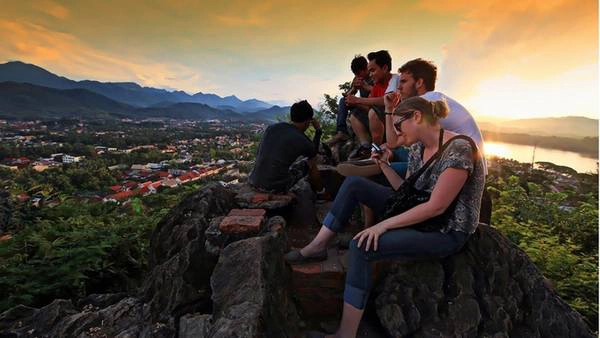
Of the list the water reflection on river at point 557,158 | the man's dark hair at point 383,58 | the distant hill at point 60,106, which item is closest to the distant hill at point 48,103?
the distant hill at point 60,106

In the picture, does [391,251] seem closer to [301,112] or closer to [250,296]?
[250,296]

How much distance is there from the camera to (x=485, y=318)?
2.21 meters

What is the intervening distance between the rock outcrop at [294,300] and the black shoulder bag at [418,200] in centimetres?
51

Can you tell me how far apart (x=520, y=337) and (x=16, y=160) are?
55.6 m

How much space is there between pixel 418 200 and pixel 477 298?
39.5 inches

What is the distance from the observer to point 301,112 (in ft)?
12.4

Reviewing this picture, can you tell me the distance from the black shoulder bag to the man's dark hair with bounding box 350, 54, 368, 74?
11.3 ft

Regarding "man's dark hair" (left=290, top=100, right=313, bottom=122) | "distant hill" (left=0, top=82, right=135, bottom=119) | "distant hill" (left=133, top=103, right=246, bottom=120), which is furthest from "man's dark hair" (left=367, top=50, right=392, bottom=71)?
"distant hill" (left=133, top=103, right=246, bottom=120)

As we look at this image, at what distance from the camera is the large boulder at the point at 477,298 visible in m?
2.14

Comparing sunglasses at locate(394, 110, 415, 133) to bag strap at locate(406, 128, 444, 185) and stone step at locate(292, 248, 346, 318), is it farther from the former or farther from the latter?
stone step at locate(292, 248, 346, 318)

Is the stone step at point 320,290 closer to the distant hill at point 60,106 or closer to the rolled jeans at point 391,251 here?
the rolled jeans at point 391,251

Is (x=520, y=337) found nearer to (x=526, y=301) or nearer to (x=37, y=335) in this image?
(x=526, y=301)

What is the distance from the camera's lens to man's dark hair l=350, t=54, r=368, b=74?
5168mm

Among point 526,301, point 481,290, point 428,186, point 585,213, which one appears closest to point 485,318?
point 481,290
